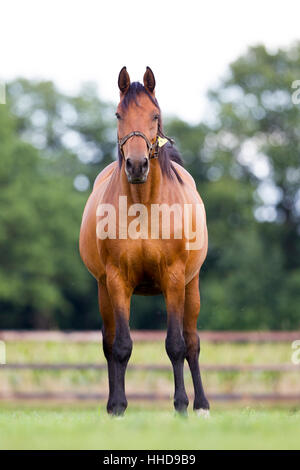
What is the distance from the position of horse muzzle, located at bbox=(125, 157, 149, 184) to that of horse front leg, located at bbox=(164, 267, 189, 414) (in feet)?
2.87

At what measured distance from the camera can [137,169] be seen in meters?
5.89

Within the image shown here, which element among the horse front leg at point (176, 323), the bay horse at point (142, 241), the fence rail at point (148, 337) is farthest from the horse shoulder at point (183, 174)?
the fence rail at point (148, 337)

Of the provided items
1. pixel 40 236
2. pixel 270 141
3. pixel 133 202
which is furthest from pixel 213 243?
pixel 133 202

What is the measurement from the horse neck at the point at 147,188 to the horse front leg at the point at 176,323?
618mm

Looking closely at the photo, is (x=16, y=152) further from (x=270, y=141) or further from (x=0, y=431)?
(x=0, y=431)

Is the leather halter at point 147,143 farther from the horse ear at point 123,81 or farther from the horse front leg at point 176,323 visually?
the horse front leg at point 176,323

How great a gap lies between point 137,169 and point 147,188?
566mm

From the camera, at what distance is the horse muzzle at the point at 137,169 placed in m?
5.89

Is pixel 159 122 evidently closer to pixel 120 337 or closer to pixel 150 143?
pixel 150 143

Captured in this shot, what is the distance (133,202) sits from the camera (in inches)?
254

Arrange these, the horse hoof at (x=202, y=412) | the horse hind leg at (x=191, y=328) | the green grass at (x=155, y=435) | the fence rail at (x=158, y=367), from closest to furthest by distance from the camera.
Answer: the green grass at (x=155, y=435) < the horse hoof at (x=202, y=412) < the horse hind leg at (x=191, y=328) < the fence rail at (x=158, y=367)

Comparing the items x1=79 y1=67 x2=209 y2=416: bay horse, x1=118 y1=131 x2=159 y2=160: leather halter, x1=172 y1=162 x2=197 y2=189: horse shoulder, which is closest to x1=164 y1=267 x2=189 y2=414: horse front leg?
x1=79 y1=67 x2=209 y2=416: bay horse

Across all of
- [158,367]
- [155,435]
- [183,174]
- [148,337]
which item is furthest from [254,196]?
[155,435]

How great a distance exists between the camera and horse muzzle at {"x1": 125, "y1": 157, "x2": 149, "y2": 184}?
5.89 m
